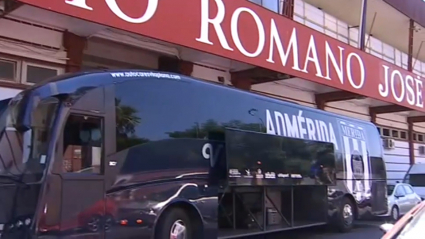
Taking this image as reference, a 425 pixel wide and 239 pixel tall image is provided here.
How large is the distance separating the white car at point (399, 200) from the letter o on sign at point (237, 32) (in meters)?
7.31

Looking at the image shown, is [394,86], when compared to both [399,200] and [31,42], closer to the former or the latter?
[399,200]

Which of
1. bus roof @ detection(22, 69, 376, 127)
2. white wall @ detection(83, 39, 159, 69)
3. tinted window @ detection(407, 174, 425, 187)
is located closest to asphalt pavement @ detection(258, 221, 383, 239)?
white wall @ detection(83, 39, 159, 69)

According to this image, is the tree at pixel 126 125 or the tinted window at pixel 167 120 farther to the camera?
the tinted window at pixel 167 120

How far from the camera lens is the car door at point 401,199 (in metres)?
18.1

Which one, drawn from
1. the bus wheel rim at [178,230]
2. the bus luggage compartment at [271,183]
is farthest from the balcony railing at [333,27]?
the bus wheel rim at [178,230]

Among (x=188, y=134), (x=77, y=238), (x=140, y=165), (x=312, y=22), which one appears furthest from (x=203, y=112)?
(x=312, y=22)

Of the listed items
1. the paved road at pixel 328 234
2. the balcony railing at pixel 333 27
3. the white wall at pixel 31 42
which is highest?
the balcony railing at pixel 333 27

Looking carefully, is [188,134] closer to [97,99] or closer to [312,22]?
[97,99]

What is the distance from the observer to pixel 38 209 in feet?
21.7

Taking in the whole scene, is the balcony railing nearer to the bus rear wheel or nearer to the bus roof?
the bus roof

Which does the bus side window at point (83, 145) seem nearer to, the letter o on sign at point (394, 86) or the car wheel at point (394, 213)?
the car wheel at point (394, 213)

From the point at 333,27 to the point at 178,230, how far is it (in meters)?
17.4

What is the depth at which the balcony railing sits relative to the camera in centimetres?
1775

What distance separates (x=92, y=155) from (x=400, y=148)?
22.9m
